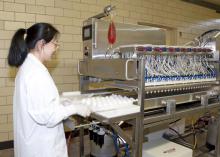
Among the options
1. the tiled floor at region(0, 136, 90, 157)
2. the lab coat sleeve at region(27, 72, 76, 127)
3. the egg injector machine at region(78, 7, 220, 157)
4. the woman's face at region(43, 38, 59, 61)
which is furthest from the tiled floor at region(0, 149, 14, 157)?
the woman's face at region(43, 38, 59, 61)

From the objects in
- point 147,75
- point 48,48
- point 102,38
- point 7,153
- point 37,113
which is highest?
point 102,38

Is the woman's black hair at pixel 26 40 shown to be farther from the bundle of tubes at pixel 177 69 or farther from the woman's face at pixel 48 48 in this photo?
the bundle of tubes at pixel 177 69

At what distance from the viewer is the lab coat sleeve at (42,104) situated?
134 cm

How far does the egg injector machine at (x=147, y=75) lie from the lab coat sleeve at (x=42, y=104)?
286 millimetres

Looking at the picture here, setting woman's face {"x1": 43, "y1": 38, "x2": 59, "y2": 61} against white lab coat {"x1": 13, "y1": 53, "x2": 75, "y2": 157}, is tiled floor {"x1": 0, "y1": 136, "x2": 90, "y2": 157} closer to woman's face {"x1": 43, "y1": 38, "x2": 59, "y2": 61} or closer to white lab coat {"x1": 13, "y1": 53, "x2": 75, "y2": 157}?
white lab coat {"x1": 13, "y1": 53, "x2": 75, "y2": 157}

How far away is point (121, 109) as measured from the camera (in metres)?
1.57

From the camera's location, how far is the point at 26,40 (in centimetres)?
149

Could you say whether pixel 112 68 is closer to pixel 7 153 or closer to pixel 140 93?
pixel 140 93

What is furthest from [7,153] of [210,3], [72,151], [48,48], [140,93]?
[210,3]

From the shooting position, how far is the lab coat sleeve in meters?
1.34

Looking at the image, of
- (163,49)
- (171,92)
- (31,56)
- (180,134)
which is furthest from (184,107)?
(31,56)

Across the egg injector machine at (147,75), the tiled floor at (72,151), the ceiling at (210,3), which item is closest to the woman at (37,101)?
the egg injector machine at (147,75)

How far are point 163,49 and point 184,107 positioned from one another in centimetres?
68

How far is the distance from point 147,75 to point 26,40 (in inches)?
41.6
